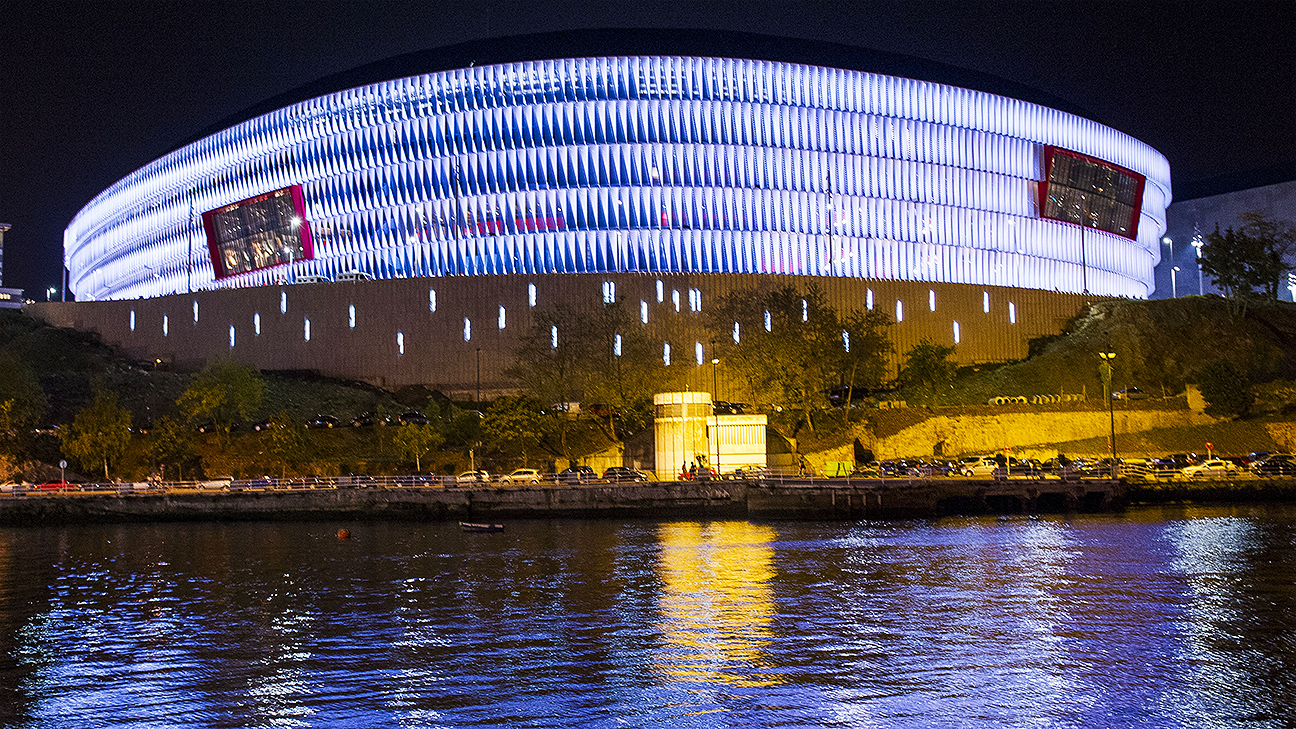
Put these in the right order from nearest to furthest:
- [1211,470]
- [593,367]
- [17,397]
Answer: [1211,470]
[593,367]
[17,397]

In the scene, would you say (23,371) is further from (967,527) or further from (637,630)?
(637,630)

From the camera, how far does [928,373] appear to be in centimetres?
8712

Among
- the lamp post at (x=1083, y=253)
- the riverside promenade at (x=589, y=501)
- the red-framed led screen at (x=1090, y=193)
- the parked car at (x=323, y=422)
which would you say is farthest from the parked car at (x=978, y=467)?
the lamp post at (x=1083, y=253)

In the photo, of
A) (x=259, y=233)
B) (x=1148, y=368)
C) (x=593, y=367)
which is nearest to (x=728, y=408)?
(x=593, y=367)

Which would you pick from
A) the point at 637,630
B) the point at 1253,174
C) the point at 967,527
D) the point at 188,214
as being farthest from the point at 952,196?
the point at 637,630

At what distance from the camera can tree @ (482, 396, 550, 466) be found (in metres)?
73.6

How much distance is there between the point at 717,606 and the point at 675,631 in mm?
3509

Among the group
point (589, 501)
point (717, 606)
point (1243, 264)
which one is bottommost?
point (717, 606)

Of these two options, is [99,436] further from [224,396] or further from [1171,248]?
[1171,248]

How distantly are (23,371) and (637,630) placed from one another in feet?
253

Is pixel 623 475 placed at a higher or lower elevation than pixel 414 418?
lower

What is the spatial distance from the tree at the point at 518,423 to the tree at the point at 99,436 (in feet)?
73.3

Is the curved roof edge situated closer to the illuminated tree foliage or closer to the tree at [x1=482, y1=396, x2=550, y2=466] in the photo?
the illuminated tree foliage

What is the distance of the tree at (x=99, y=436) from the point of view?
255ft
